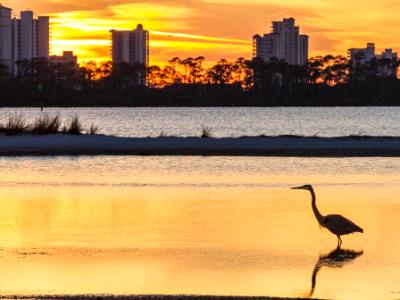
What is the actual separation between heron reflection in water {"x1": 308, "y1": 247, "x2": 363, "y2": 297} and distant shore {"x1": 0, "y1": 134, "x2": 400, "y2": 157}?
2107cm

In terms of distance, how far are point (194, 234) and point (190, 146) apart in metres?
23.6

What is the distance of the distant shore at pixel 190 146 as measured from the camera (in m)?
35.6

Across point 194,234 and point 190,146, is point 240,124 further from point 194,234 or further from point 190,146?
point 194,234

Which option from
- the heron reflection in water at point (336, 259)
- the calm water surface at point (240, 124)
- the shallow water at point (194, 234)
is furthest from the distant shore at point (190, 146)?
the heron reflection in water at point (336, 259)

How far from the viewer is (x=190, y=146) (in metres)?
38.9

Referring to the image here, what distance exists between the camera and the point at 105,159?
3259cm

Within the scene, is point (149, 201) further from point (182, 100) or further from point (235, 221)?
point (182, 100)

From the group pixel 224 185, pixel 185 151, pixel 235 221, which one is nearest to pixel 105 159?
pixel 185 151

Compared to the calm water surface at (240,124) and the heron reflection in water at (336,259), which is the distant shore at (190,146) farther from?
the heron reflection in water at (336,259)

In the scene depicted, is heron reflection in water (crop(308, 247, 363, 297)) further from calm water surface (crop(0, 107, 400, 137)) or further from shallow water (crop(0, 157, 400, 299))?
calm water surface (crop(0, 107, 400, 137))

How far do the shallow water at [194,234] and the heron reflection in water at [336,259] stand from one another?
0.11 feet

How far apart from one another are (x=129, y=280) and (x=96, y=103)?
18582cm

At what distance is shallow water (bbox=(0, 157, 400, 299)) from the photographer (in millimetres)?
11523

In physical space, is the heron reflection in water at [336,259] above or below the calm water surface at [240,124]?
below
